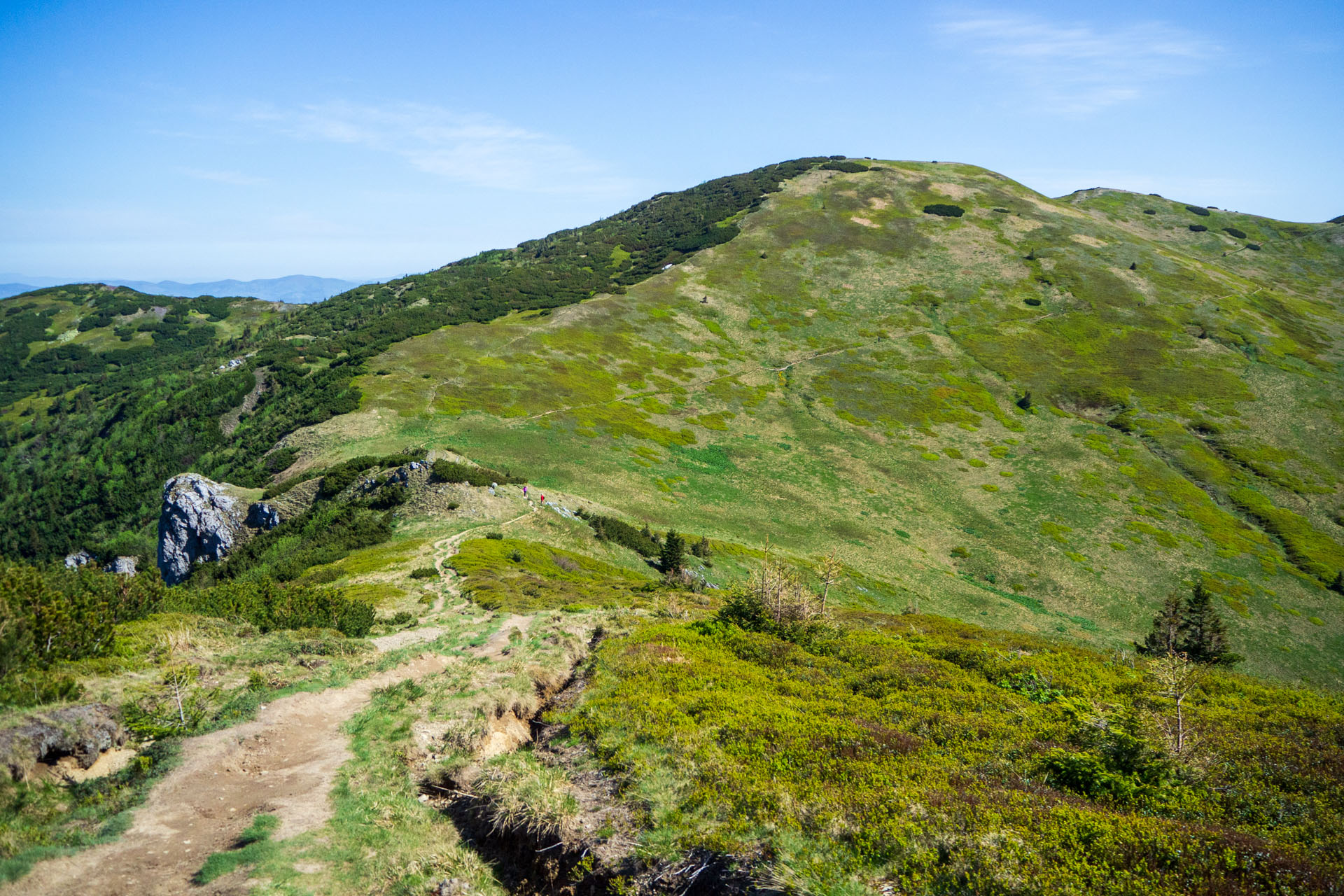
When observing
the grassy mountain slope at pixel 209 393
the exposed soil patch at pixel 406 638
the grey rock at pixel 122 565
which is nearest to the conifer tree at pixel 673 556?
the exposed soil patch at pixel 406 638

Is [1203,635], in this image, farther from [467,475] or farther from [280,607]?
[467,475]

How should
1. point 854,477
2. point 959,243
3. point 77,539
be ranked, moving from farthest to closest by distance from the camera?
1. point 959,243
2. point 77,539
3. point 854,477

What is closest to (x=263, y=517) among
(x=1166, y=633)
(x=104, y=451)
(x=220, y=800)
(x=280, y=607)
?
(x=280, y=607)

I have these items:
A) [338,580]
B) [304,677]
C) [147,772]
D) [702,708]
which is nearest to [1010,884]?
[702,708]

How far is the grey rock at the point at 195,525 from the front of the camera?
188 feet

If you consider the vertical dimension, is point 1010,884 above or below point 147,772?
above

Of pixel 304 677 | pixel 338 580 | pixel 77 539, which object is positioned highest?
pixel 304 677

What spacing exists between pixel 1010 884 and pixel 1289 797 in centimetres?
686

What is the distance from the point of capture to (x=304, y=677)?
2112 centimetres

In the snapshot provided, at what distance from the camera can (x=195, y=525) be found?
57875 mm

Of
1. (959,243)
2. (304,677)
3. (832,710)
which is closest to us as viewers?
(832,710)

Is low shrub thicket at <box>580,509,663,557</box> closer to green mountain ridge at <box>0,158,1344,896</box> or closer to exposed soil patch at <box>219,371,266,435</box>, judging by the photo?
green mountain ridge at <box>0,158,1344,896</box>

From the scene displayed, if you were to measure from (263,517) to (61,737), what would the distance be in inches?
2015

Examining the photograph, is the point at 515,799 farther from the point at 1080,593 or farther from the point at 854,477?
the point at 854,477
